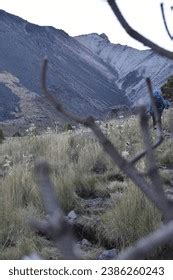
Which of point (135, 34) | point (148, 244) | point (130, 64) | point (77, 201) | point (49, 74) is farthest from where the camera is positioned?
point (130, 64)

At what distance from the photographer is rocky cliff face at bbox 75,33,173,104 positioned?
7700cm

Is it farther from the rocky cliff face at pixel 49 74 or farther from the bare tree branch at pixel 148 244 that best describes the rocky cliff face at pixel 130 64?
the bare tree branch at pixel 148 244

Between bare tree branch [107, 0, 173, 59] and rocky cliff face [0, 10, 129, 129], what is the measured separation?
177 ft

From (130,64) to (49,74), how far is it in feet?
82.7

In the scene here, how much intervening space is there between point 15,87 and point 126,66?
37113mm

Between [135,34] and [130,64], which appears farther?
[130,64]

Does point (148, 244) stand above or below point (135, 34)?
below

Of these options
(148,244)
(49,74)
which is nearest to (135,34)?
(148,244)

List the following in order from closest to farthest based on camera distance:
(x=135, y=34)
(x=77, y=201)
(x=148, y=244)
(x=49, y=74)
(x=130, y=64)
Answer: (x=148, y=244) < (x=135, y=34) < (x=77, y=201) < (x=49, y=74) < (x=130, y=64)

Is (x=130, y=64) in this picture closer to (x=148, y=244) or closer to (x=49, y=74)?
(x=49, y=74)

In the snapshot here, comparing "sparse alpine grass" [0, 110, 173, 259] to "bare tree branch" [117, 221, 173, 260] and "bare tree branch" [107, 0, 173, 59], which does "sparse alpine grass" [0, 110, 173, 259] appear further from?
"bare tree branch" [117, 221, 173, 260]

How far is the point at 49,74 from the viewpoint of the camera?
7388cm

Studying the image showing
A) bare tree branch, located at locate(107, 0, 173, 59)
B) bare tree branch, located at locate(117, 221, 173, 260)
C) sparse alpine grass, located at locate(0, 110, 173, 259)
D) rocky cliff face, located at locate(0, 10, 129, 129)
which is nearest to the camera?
bare tree branch, located at locate(117, 221, 173, 260)

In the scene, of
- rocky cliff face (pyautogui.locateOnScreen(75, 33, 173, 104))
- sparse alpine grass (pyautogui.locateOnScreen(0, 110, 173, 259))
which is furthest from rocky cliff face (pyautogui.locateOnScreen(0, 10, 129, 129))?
sparse alpine grass (pyautogui.locateOnScreen(0, 110, 173, 259))
